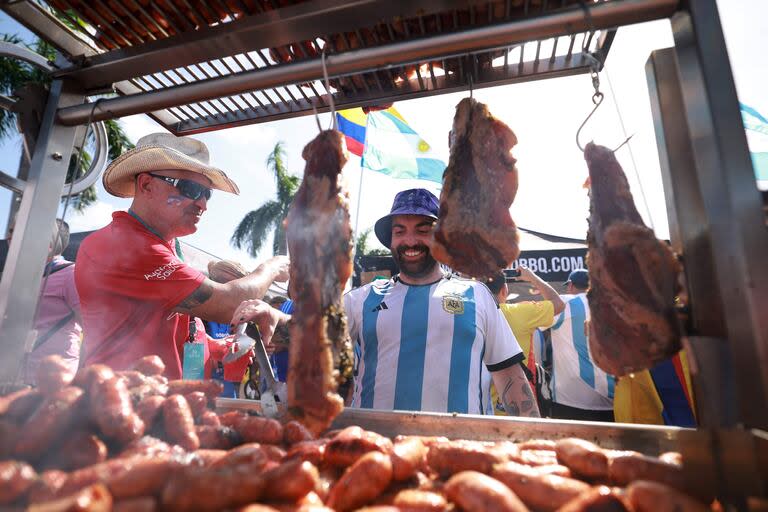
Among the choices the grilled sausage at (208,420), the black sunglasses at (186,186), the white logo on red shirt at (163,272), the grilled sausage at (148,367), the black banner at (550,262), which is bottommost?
the grilled sausage at (208,420)

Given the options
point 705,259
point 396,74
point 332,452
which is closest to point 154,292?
point 332,452

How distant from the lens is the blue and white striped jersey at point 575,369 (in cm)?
511

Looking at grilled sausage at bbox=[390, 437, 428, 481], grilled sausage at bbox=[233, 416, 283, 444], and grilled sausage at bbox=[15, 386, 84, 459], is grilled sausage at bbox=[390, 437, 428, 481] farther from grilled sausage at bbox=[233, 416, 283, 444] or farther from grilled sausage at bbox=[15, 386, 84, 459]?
grilled sausage at bbox=[15, 386, 84, 459]

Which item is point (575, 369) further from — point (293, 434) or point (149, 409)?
A: point (149, 409)

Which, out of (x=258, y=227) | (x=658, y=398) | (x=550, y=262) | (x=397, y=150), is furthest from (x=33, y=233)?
(x=258, y=227)

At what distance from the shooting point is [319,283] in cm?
171

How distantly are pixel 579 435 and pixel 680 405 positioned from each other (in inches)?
143

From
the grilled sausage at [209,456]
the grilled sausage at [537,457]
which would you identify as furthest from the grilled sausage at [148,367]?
the grilled sausage at [537,457]

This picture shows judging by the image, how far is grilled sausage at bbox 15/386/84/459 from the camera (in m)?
1.36

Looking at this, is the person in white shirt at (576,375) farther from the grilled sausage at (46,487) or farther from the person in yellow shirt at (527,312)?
the grilled sausage at (46,487)

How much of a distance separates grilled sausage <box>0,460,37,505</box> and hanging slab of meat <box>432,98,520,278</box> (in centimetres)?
171

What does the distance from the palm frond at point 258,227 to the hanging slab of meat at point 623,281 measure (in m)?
34.1

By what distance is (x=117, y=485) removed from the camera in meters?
1.11

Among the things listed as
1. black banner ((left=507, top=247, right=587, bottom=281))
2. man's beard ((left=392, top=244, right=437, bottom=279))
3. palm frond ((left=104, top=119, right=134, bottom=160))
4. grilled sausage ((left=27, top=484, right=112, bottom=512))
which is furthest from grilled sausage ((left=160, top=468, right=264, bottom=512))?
palm frond ((left=104, top=119, right=134, bottom=160))
